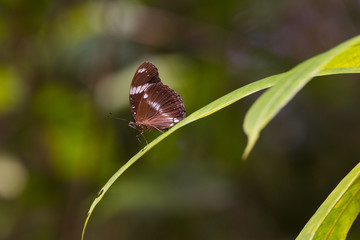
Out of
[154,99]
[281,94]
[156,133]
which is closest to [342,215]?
[281,94]

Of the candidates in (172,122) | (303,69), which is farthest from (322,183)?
(303,69)

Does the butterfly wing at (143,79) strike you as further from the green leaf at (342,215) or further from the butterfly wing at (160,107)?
the green leaf at (342,215)

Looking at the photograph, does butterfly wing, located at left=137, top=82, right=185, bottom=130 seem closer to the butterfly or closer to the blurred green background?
the butterfly

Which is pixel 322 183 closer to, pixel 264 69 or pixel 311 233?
pixel 264 69

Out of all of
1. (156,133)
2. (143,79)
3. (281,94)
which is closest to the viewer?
(281,94)

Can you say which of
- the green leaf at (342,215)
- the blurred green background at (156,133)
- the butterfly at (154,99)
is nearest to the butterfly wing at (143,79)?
the butterfly at (154,99)

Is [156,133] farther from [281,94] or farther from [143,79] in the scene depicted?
[281,94]

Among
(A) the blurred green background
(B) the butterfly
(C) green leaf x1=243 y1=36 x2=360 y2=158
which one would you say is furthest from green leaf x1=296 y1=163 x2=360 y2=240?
(A) the blurred green background
